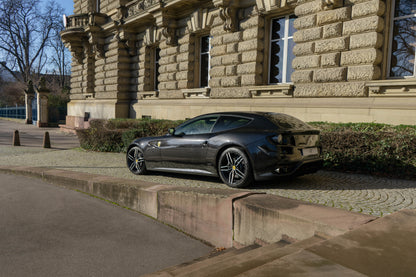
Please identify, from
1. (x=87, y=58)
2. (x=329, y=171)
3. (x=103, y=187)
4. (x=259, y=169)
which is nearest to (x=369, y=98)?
(x=329, y=171)

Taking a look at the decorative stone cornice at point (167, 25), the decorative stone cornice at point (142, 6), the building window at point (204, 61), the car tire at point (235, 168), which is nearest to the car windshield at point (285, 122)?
the car tire at point (235, 168)

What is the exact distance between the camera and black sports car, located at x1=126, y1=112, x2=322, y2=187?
17.1 ft

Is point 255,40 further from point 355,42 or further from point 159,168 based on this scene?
point 159,168

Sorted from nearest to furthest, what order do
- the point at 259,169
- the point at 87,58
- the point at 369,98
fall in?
the point at 259,169 < the point at 369,98 < the point at 87,58

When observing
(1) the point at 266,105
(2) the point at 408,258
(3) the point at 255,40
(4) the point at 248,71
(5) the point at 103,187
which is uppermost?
(3) the point at 255,40

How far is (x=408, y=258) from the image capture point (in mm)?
2377

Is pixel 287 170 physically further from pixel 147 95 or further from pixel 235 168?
pixel 147 95

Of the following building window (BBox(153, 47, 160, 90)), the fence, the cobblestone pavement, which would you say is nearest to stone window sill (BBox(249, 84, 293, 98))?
the cobblestone pavement

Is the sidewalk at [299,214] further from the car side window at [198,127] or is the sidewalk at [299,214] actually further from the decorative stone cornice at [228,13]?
the decorative stone cornice at [228,13]

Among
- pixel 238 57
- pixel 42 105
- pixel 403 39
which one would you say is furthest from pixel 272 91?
pixel 42 105

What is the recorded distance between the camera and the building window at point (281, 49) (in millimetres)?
12000

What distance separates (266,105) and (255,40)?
8.34 feet

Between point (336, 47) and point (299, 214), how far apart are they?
25.6 ft

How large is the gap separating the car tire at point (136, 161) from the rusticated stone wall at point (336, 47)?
5963mm
